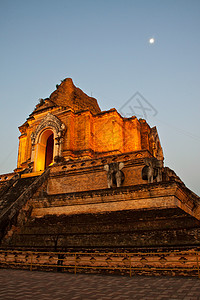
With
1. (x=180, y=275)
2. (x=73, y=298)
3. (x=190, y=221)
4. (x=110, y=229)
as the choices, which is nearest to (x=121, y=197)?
(x=110, y=229)

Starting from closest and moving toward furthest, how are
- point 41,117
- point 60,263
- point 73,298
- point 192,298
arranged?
point 192,298 < point 73,298 < point 60,263 < point 41,117

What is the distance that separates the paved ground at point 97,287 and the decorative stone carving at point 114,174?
18.9ft

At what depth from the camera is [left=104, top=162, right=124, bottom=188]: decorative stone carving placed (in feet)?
40.0

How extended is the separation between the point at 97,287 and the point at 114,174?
7.21 m

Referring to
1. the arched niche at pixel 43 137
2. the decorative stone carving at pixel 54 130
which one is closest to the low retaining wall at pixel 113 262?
the decorative stone carving at pixel 54 130

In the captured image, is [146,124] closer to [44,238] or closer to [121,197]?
[121,197]

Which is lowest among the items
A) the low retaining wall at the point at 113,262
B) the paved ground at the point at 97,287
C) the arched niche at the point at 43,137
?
the paved ground at the point at 97,287

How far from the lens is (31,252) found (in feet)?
26.1

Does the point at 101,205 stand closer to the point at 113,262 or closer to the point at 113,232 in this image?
the point at 113,232

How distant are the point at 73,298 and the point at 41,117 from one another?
20163 millimetres

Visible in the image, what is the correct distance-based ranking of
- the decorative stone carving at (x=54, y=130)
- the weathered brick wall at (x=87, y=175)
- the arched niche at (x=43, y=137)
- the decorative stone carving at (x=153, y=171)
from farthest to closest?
the arched niche at (x=43, y=137)
the decorative stone carving at (x=54, y=130)
the weathered brick wall at (x=87, y=175)
the decorative stone carving at (x=153, y=171)

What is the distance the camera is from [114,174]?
488 inches

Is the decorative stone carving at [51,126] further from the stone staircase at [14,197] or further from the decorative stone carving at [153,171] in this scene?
the decorative stone carving at [153,171]

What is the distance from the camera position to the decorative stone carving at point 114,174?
40.0 ft
